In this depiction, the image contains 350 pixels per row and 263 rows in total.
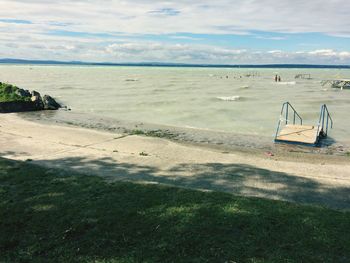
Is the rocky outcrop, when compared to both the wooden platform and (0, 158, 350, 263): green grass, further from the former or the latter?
(0, 158, 350, 263): green grass

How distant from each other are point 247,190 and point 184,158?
4.04m

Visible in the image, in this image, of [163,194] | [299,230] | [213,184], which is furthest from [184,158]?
[299,230]

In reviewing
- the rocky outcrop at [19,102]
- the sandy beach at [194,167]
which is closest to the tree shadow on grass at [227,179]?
the sandy beach at [194,167]

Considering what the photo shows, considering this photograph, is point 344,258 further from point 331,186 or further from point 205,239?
point 331,186

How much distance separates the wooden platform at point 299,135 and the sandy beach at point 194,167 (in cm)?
195

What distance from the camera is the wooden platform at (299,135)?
16427 mm

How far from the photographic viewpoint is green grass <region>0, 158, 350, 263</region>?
4465 millimetres

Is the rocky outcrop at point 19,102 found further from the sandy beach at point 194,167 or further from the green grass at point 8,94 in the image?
the sandy beach at point 194,167

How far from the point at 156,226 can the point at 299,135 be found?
546 inches

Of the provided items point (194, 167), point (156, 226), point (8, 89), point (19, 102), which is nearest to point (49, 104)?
point (19, 102)

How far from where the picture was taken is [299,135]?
17312 mm

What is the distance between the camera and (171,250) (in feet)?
14.9

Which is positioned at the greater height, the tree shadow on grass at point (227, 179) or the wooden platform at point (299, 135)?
the tree shadow on grass at point (227, 179)

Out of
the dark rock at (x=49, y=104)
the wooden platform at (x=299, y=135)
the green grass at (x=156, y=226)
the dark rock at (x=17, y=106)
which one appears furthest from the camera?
the dark rock at (x=49, y=104)
